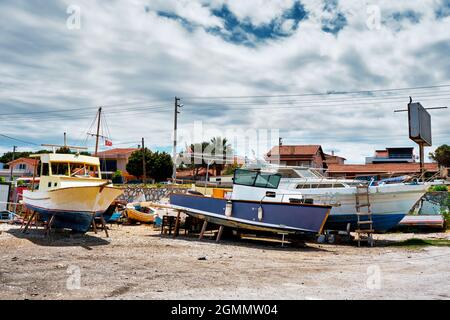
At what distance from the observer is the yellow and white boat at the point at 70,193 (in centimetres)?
1473

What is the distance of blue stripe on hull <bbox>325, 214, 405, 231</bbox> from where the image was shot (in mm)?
17094

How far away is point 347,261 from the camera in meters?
11.8

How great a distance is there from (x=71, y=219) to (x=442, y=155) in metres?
63.0

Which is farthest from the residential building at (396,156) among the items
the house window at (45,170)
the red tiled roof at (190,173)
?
the house window at (45,170)

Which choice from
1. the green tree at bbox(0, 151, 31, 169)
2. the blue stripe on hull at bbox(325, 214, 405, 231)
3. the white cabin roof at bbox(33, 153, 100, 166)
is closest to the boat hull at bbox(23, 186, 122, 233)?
the white cabin roof at bbox(33, 153, 100, 166)

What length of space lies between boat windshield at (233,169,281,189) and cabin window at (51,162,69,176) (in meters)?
6.80

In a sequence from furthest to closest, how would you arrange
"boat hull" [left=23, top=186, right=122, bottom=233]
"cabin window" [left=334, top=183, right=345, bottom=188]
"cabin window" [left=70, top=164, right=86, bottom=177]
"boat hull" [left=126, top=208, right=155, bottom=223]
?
"boat hull" [left=126, top=208, right=155, bottom=223]
"cabin window" [left=334, top=183, right=345, bottom=188]
"cabin window" [left=70, top=164, right=86, bottom=177]
"boat hull" [left=23, top=186, right=122, bottom=233]

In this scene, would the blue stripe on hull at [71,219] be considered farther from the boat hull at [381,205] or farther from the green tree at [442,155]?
the green tree at [442,155]

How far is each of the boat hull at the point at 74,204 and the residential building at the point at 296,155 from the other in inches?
1424

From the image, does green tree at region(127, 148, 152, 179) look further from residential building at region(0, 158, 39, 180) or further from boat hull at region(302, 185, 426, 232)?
boat hull at region(302, 185, 426, 232)

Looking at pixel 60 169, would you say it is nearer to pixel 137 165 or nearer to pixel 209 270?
pixel 209 270
